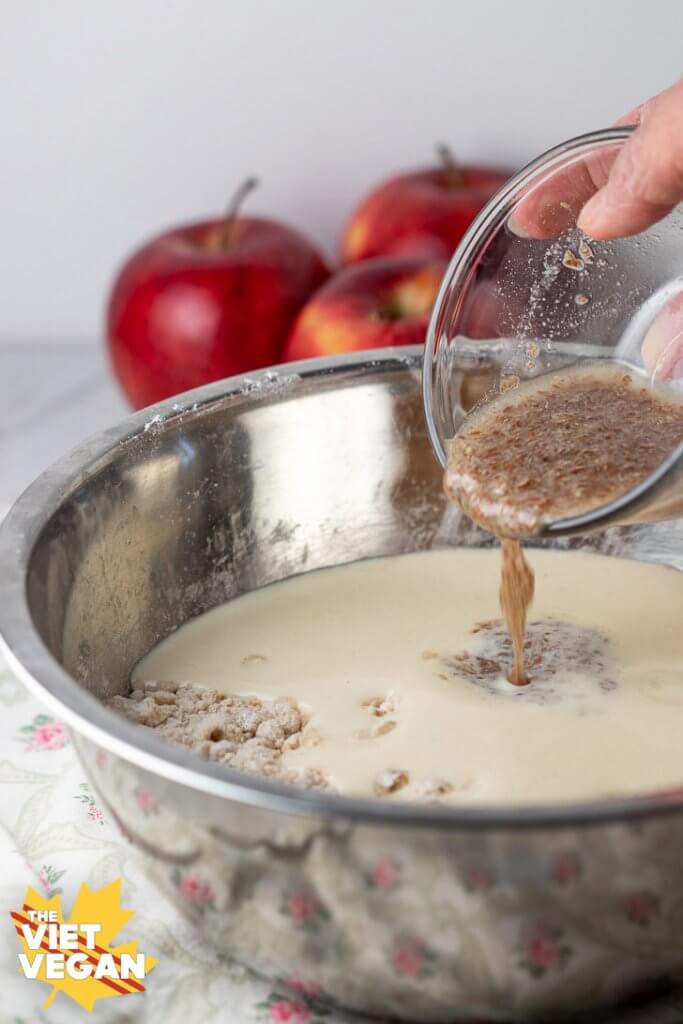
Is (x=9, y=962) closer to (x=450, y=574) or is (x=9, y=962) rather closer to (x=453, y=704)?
(x=453, y=704)

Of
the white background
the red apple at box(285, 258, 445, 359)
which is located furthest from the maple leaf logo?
the white background

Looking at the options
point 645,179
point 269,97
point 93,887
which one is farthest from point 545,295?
point 269,97

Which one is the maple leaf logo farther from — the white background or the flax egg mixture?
the white background

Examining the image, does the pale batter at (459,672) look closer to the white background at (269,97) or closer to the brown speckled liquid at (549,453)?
the brown speckled liquid at (549,453)

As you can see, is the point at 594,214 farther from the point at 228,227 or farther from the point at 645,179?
the point at 228,227

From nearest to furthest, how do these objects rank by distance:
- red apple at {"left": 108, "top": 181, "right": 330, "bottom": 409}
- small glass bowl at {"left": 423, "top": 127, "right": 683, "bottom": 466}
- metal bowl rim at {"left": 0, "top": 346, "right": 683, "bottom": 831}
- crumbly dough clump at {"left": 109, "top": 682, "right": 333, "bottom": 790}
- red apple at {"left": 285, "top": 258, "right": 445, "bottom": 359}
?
metal bowl rim at {"left": 0, "top": 346, "right": 683, "bottom": 831}, crumbly dough clump at {"left": 109, "top": 682, "right": 333, "bottom": 790}, small glass bowl at {"left": 423, "top": 127, "right": 683, "bottom": 466}, red apple at {"left": 285, "top": 258, "right": 445, "bottom": 359}, red apple at {"left": 108, "top": 181, "right": 330, "bottom": 409}
